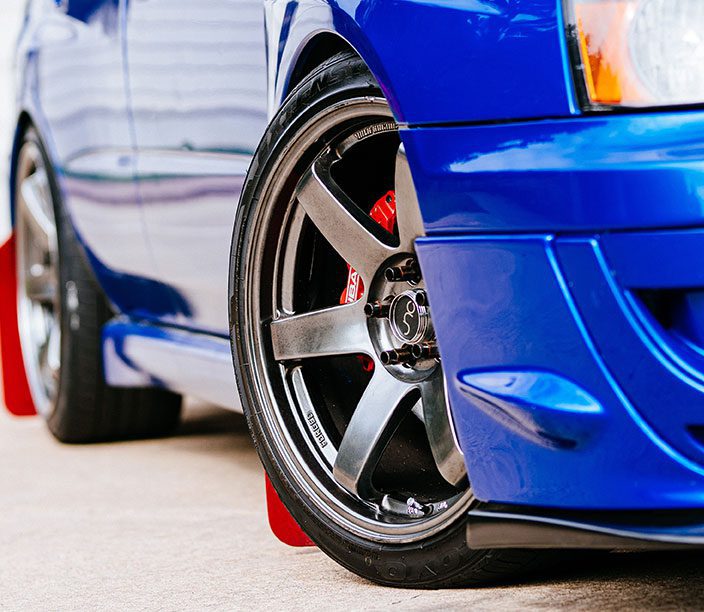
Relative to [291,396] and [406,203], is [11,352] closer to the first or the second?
[291,396]

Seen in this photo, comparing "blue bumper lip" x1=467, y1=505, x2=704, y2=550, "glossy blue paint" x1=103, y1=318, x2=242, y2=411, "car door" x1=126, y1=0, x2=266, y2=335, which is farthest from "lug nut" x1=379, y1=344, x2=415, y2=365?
"glossy blue paint" x1=103, y1=318, x2=242, y2=411

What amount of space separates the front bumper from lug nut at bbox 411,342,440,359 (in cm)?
27

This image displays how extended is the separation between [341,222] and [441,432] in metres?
0.41

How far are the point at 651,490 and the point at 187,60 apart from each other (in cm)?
153

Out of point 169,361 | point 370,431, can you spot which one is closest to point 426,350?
point 370,431

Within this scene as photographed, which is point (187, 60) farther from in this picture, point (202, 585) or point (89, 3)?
point (202, 585)

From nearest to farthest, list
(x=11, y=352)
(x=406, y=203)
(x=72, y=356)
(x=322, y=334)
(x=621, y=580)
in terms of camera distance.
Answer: (x=406, y=203)
(x=621, y=580)
(x=322, y=334)
(x=72, y=356)
(x=11, y=352)

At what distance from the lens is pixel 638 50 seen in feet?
5.76

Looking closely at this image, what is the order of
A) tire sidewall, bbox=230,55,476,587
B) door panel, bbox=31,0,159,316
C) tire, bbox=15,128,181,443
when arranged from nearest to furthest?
tire sidewall, bbox=230,55,476,587 → door panel, bbox=31,0,159,316 → tire, bbox=15,128,181,443

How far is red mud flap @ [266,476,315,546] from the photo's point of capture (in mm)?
2494

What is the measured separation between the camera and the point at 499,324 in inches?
73.2

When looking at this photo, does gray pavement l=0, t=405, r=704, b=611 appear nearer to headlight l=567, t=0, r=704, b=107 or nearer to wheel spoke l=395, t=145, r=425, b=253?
wheel spoke l=395, t=145, r=425, b=253

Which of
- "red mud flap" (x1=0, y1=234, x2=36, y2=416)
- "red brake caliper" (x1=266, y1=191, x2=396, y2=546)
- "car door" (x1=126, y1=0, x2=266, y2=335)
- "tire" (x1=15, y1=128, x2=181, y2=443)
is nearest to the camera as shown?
"red brake caliper" (x1=266, y1=191, x2=396, y2=546)

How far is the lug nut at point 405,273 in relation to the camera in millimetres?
2168
